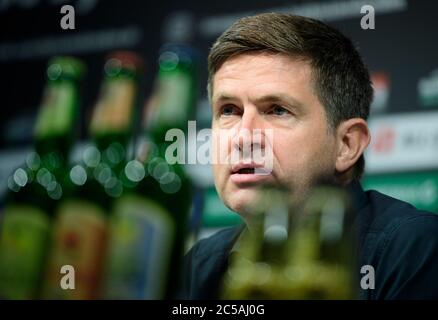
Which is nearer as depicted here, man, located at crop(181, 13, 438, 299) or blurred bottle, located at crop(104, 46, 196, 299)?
blurred bottle, located at crop(104, 46, 196, 299)

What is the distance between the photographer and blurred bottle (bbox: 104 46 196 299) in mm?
806

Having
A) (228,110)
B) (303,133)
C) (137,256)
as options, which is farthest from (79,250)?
(303,133)

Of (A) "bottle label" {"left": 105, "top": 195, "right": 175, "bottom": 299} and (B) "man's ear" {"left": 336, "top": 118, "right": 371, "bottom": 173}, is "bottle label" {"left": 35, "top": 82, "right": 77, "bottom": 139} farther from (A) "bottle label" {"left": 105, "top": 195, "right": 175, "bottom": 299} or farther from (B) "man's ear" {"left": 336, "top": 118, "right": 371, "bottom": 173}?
(B) "man's ear" {"left": 336, "top": 118, "right": 371, "bottom": 173}

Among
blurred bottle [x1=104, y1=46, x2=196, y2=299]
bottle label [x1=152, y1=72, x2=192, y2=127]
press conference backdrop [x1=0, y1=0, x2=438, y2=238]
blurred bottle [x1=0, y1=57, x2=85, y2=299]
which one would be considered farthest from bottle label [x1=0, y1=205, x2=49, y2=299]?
press conference backdrop [x1=0, y1=0, x2=438, y2=238]

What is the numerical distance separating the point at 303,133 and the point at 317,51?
129mm

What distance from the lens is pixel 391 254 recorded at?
104cm

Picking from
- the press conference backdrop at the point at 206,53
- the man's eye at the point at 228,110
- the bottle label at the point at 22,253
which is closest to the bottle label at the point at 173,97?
the man's eye at the point at 228,110

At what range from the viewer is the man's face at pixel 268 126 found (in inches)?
39.9

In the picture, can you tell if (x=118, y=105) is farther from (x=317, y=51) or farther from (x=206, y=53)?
(x=206, y=53)

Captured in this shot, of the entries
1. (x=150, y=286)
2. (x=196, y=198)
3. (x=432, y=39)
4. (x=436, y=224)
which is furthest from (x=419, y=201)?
(x=150, y=286)

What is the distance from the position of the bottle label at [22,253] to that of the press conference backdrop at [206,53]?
101 cm

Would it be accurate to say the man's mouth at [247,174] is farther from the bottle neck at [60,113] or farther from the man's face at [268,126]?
the bottle neck at [60,113]

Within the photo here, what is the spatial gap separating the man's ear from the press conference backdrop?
568 millimetres

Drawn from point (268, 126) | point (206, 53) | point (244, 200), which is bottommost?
point (244, 200)
